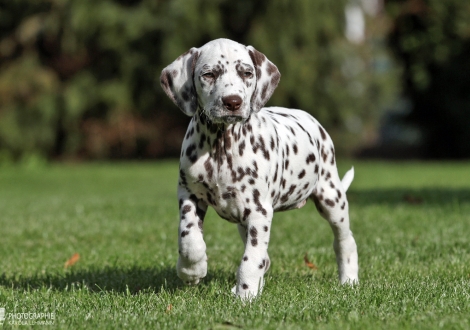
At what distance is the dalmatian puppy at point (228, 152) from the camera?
4723 mm

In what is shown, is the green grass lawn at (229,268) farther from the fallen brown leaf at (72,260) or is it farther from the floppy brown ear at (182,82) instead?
the floppy brown ear at (182,82)

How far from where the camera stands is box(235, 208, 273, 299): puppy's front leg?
470 centimetres

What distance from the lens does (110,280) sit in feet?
19.5

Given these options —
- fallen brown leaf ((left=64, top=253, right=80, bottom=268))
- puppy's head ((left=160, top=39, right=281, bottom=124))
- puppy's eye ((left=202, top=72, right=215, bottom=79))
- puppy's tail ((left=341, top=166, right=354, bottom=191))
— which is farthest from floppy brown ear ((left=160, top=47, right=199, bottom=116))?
fallen brown leaf ((left=64, top=253, right=80, bottom=268))

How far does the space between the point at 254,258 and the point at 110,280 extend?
1670 mm

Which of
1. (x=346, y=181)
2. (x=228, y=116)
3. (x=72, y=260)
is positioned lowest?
(x=72, y=260)

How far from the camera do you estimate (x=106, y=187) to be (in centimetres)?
1747

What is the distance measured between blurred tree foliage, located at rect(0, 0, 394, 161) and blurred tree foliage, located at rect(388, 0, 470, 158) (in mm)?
1282

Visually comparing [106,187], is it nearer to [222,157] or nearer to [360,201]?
[360,201]

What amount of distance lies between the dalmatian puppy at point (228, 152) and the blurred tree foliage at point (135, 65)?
19.4 meters

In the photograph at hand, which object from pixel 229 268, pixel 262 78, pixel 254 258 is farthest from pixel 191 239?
pixel 229 268

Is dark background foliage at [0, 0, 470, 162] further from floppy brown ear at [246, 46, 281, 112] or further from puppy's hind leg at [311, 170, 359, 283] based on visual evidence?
floppy brown ear at [246, 46, 281, 112]

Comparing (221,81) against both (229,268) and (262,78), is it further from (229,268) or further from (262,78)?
(229,268)

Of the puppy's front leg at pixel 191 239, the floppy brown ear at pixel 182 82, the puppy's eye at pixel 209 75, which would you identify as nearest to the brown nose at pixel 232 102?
the puppy's eye at pixel 209 75
